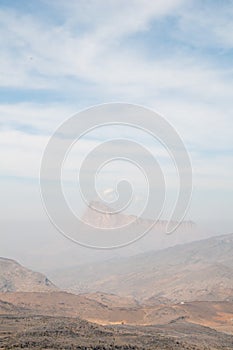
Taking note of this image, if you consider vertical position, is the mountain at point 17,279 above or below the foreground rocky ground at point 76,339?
below

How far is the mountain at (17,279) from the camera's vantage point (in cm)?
16400

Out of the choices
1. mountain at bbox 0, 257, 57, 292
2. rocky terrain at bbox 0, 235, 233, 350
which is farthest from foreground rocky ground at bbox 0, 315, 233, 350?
mountain at bbox 0, 257, 57, 292

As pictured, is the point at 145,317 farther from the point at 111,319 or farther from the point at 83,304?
A: the point at 83,304

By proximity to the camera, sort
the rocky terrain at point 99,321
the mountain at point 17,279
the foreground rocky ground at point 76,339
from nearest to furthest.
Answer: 1. the foreground rocky ground at point 76,339
2. the rocky terrain at point 99,321
3. the mountain at point 17,279

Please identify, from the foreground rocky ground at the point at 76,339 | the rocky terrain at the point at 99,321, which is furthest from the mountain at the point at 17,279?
the foreground rocky ground at the point at 76,339

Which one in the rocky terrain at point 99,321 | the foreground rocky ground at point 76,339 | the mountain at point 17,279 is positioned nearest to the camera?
the foreground rocky ground at point 76,339

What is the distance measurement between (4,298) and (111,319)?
99.9 feet

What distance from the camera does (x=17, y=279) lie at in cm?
17250

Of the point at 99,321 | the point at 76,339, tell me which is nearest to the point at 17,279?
the point at 99,321

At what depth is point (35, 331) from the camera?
53.7m

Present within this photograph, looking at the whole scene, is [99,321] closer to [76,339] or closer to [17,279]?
[76,339]

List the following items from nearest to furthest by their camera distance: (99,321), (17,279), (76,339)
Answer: (76,339)
(99,321)
(17,279)

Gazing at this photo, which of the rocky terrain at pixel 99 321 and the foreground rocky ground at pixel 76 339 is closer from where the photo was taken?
the foreground rocky ground at pixel 76 339

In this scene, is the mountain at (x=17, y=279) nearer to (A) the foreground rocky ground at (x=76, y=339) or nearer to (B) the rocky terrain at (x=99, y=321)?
(B) the rocky terrain at (x=99, y=321)
